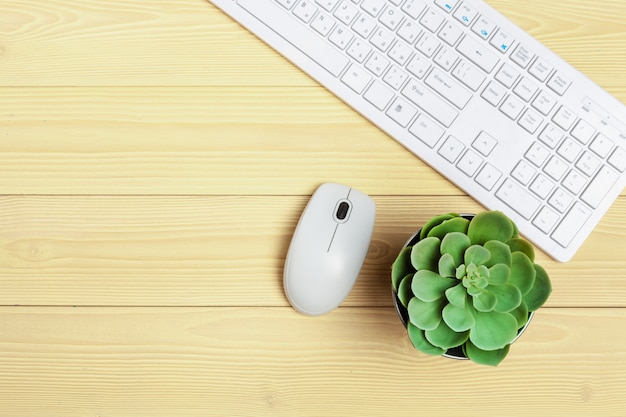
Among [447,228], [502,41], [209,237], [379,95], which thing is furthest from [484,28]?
[209,237]

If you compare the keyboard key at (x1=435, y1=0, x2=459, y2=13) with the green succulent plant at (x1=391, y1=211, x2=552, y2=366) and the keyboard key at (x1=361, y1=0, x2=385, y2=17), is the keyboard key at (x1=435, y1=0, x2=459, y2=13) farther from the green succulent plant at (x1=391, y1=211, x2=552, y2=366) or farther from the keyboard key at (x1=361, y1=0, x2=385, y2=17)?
the green succulent plant at (x1=391, y1=211, x2=552, y2=366)

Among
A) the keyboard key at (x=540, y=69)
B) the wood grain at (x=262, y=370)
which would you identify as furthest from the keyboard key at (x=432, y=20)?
the wood grain at (x=262, y=370)

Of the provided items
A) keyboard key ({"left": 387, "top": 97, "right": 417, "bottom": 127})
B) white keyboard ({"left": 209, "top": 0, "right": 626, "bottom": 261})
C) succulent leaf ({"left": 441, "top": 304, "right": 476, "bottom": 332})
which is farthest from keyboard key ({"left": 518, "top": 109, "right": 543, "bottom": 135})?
succulent leaf ({"left": 441, "top": 304, "right": 476, "bottom": 332})

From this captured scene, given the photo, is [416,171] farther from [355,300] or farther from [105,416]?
[105,416]

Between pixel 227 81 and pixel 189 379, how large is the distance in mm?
306

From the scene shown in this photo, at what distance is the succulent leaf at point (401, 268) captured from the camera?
536 millimetres

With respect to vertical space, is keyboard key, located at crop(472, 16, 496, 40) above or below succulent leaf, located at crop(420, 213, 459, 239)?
above

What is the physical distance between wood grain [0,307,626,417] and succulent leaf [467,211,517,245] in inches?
6.1

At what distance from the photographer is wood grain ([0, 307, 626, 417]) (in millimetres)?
616

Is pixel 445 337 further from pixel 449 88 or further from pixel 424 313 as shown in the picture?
pixel 449 88

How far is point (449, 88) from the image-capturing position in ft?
2.03

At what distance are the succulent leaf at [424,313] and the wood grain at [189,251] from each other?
0.11 metres

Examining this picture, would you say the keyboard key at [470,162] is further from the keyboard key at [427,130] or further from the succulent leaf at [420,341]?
the succulent leaf at [420,341]

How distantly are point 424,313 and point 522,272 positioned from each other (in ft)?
0.28
